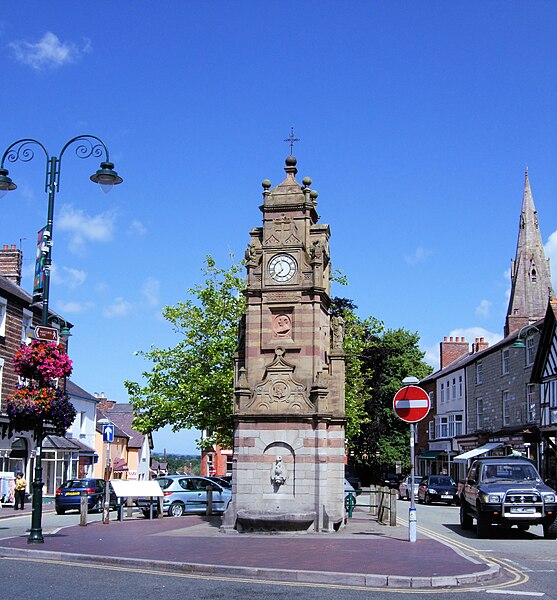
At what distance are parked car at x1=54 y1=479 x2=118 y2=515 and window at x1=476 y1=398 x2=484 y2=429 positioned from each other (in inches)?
1207

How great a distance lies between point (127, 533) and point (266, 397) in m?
4.75

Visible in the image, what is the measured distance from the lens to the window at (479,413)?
5388 centimetres

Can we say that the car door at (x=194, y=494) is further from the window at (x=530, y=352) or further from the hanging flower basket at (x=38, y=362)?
the window at (x=530, y=352)

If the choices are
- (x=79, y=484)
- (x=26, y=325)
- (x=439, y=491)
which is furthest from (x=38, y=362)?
(x=439, y=491)

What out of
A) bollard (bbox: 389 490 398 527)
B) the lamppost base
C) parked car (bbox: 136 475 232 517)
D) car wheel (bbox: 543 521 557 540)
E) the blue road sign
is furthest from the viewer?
parked car (bbox: 136 475 232 517)

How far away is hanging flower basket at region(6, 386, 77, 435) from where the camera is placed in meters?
17.5

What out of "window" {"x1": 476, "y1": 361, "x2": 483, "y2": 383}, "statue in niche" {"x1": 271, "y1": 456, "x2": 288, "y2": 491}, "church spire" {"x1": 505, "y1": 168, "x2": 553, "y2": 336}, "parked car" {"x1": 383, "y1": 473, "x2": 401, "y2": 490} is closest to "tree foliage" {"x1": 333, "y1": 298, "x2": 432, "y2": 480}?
"parked car" {"x1": 383, "y1": 473, "x2": 401, "y2": 490}

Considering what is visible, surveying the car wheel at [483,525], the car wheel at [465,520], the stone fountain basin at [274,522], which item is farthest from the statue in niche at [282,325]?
the car wheel at [465,520]

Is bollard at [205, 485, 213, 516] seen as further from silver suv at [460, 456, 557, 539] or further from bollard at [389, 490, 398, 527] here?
silver suv at [460, 456, 557, 539]

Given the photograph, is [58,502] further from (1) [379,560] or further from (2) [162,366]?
(1) [379,560]

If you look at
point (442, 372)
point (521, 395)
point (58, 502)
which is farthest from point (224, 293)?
point (442, 372)

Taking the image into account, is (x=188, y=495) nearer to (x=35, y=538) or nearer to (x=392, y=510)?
(x=392, y=510)

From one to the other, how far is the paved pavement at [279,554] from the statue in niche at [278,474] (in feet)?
4.61

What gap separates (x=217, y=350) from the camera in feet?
111
